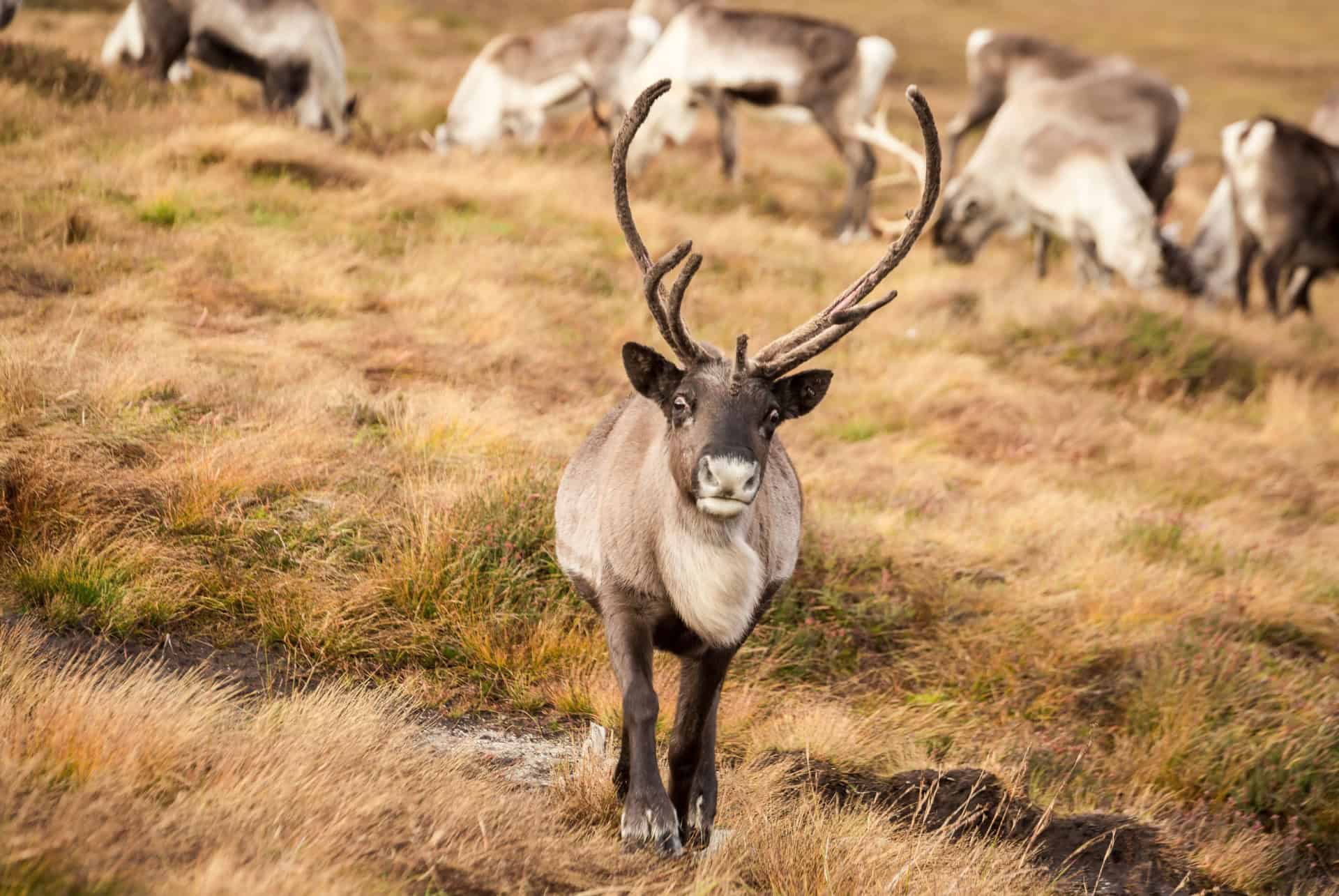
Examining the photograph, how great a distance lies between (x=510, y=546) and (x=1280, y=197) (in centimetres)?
1125

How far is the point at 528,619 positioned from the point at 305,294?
3678 mm

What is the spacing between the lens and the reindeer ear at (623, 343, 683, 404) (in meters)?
3.88

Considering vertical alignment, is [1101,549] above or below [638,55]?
below

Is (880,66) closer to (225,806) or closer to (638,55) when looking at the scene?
(638,55)

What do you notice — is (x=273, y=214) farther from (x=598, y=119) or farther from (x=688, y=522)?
(x=688, y=522)

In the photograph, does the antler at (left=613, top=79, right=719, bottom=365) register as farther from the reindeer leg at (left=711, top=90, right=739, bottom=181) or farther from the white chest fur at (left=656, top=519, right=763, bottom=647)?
the reindeer leg at (left=711, top=90, right=739, bottom=181)

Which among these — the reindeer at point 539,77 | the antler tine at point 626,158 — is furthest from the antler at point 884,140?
the antler tine at point 626,158

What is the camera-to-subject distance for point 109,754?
122 inches

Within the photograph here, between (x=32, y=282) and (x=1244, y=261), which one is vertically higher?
(x=32, y=282)

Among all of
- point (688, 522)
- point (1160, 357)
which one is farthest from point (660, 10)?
point (688, 522)

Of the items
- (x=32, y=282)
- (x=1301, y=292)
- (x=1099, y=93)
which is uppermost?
(x=1099, y=93)

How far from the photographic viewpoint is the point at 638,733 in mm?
3631

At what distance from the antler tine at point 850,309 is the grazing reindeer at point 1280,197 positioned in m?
10.9

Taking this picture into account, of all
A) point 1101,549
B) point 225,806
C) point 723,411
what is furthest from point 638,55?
point 225,806
